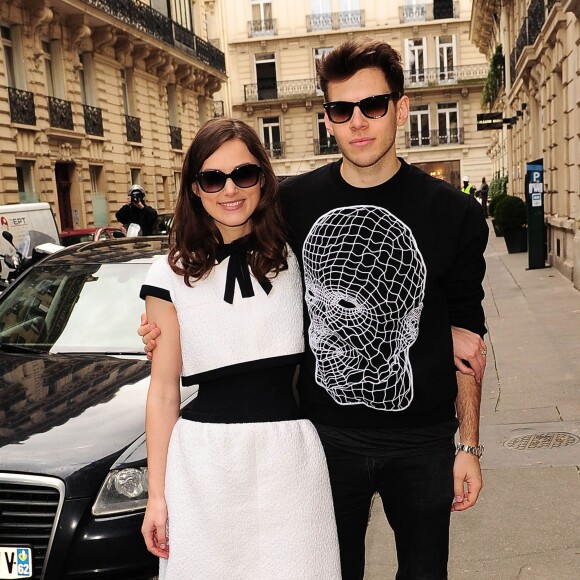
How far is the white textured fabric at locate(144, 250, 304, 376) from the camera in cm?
220

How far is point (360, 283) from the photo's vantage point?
227cm

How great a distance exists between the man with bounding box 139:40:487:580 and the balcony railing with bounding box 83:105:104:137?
23.1 meters

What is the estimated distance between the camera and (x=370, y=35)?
155 feet

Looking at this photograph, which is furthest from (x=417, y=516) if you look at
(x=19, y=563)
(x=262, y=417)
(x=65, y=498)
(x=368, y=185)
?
(x=19, y=563)

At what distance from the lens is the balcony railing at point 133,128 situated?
27.3 metres

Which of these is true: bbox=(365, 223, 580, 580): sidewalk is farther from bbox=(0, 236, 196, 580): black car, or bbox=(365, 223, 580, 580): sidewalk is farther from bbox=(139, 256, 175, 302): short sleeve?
bbox=(139, 256, 175, 302): short sleeve

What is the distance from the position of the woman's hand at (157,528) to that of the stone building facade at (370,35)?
46.1m

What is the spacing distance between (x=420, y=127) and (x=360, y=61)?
156 ft

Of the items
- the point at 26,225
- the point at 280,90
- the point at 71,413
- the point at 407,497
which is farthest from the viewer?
the point at 280,90

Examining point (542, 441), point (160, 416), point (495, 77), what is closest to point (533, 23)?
point (495, 77)

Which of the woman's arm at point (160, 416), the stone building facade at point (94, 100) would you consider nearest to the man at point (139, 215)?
the stone building facade at point (94, 100)

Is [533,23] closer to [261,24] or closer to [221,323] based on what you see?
[221,323]

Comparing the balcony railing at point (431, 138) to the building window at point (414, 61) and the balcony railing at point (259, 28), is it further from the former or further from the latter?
the balcony railing at point (259, 28)

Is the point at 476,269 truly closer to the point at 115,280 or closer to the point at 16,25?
the point at 115,280
